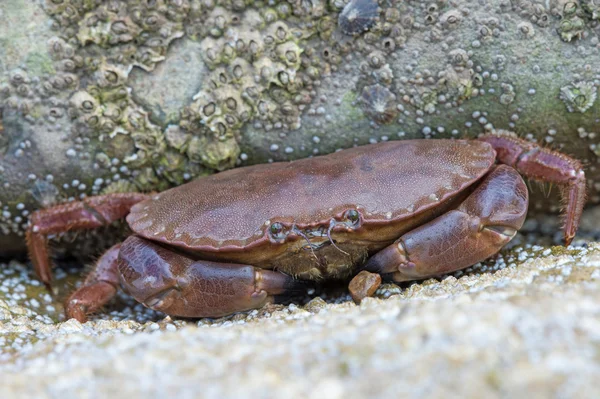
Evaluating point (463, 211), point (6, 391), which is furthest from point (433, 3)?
point (6, 391)

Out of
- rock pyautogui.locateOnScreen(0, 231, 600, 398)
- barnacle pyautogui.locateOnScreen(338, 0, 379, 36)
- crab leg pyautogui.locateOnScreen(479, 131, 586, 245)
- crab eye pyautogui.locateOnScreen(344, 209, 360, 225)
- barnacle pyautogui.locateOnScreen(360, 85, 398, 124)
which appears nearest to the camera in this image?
rock pyautogui.locateOnScreen(0, 231, 600, 398)

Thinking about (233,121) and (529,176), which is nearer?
(529,176)

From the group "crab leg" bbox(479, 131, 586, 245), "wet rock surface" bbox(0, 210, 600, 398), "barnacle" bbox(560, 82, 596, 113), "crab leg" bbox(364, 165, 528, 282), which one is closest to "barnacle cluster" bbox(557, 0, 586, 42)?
"barnacle" bbox(560, 82, 596, 113)

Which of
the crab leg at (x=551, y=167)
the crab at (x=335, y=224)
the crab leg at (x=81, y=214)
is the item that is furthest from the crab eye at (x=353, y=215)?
the crab leg at (x=81, y=214)

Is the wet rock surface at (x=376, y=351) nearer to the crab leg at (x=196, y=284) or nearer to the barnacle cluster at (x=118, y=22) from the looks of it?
the crab leg at (x=196, y=284)

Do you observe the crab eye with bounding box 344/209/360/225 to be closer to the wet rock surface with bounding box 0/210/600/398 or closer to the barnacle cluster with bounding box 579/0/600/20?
the wet rock surface with bounding box 0/210/600/398

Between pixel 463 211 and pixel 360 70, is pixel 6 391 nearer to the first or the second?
pixel 463 211

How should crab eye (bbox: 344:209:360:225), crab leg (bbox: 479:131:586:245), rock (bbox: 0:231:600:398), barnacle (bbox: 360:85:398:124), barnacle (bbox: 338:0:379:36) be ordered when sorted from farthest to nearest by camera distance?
barnacle (bbox: 360:85:398:124)
barnacle (bbox: 338:0:379:36)
crab leg (bbox: 479:131:586:245)
crab eye (bbox: 344:209:360:225)
rock (bbox: 0:231:600:398)
